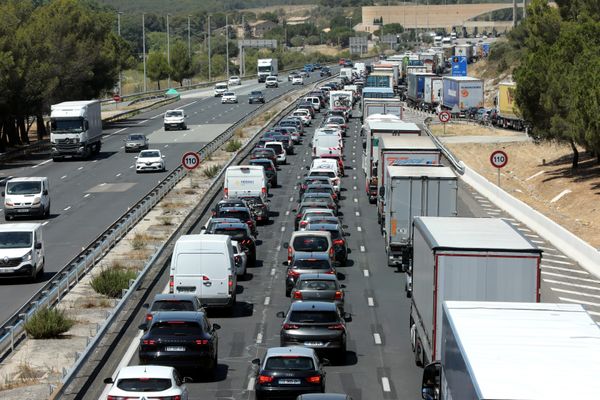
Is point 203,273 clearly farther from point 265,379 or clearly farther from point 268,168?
point 268,168

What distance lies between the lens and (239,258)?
36.8 meters

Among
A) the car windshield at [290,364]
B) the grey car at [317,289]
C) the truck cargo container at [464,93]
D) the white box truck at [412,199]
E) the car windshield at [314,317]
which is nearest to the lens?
the car windshield at [290,364]

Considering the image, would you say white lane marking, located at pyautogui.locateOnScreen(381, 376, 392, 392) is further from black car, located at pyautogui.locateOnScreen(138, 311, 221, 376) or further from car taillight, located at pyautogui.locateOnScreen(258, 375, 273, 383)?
black car, located at pyautogui.locateOnScreen(138, 311, 221, 376)

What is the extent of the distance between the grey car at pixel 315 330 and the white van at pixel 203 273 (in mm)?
5286

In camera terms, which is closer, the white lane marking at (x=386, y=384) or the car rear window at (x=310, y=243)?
the white lane marking at (x=386, y=384)

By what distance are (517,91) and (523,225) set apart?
1001 inches

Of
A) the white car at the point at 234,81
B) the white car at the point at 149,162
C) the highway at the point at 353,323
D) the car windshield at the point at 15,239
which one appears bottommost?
the white car at the point at 234,81

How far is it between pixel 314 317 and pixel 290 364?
416 centimetres

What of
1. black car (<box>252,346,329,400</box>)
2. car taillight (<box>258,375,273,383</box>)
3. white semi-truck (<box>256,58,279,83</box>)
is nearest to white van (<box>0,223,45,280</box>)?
black car (<box>252,346,329,400</box>)

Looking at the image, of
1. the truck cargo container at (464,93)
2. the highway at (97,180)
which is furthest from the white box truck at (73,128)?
the truck cargo container at (464,93)

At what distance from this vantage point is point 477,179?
209ft

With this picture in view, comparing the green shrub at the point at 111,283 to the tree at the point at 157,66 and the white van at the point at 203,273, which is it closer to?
the white van at the point at 203,273

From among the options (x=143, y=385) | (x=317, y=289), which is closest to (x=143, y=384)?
(x=143, y=385)

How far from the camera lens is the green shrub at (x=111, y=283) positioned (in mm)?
33375
